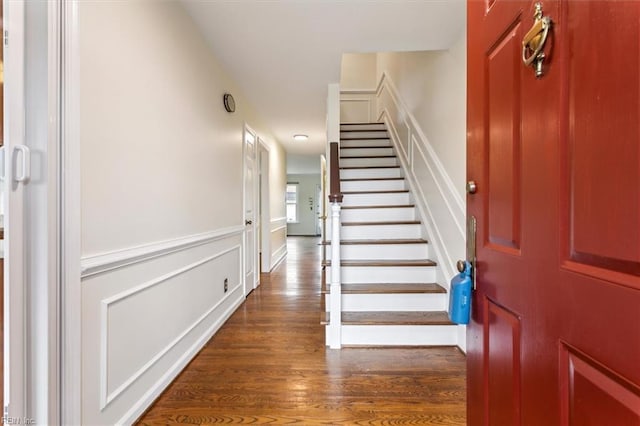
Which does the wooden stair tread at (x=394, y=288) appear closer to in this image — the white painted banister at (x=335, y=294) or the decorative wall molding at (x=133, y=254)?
the white painted banister at (x=335, y=294)

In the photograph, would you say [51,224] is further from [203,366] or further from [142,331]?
[203,366]

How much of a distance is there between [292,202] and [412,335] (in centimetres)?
921

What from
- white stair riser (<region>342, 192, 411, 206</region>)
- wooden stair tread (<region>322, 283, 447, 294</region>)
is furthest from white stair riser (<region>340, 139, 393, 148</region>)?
wooden stair tread (<region>322, 283, 447, 294</region>)

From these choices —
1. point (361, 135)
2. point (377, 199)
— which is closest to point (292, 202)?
point (361, 135)

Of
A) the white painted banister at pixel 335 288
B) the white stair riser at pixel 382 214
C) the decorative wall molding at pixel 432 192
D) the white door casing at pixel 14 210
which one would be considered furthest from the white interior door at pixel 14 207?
the white stair riser at pixel 382 214

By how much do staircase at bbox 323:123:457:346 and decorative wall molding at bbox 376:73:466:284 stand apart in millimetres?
148

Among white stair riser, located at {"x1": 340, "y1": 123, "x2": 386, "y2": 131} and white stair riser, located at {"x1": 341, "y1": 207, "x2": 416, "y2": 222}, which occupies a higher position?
white stair riser, located at {"x1": 340, "y1": 123, "x2": 386, "y2": 131}

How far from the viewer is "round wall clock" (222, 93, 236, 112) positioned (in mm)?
2670

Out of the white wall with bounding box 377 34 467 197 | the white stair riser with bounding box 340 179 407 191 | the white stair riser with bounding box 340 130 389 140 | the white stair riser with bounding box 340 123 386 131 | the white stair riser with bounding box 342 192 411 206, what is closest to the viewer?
the white wall with bounding box 377 34 467 197

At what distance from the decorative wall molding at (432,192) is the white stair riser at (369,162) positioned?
0.16 metres

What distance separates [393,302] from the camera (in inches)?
94.4

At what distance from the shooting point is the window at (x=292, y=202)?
1111cm

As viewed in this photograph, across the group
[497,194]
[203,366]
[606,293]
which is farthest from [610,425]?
[203,366]

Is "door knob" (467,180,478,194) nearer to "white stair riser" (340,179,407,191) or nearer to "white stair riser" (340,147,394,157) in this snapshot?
"white stair riser" (340,179,407,191)
